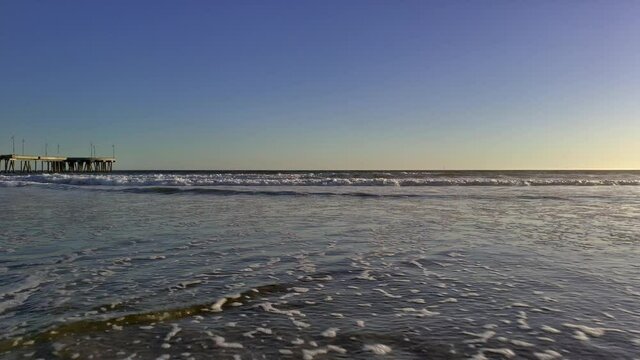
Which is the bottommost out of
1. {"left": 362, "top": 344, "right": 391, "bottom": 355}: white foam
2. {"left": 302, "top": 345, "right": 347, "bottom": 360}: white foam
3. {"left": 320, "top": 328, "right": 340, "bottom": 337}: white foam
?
{"left": 302, "top": 345, "right": 347, "bottom": 360}: white foam

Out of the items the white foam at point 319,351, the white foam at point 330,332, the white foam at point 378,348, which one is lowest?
the white foam at point 319,351

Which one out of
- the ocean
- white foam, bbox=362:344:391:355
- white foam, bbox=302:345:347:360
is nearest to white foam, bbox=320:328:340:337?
the ocean

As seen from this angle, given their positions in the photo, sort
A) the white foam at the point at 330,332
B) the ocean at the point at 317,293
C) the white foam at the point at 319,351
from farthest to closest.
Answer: the white foam at the point at 330,332 < the ocean at the point at 317,293 < the white foam at the point at 319,351

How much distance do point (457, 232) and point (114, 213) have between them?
431 inches

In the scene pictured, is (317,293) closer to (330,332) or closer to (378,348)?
(330,332)

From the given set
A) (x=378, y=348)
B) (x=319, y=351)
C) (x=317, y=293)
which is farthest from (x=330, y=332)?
(x=317, y=293)

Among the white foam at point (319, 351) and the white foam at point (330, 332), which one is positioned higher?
the white foam at point (330, 332)

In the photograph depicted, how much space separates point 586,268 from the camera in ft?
24.2

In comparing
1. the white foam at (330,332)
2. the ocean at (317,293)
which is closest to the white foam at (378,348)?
the ocean at (317,293)

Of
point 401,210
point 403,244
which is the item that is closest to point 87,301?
point 403,244

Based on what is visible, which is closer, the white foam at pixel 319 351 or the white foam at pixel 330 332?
the white foam at pixel 319 351

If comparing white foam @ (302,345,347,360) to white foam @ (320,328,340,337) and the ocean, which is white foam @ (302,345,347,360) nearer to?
the ocean

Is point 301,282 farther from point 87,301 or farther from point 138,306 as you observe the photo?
point 87,301

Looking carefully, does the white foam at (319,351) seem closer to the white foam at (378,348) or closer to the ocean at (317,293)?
the ocean at (317,293)
